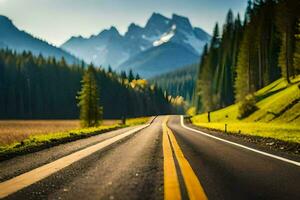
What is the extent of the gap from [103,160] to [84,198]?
3.55 metres

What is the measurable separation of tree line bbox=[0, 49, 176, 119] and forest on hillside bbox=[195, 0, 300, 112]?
39.9 meters

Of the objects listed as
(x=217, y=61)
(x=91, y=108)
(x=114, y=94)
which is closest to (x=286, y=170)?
(x=91, y=108)

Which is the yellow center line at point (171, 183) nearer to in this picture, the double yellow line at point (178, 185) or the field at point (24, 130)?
the double yellow line at point (178, 185)

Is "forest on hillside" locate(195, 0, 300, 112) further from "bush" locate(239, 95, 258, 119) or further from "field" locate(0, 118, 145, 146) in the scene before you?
"field" locate(0, 118, 145, 146)

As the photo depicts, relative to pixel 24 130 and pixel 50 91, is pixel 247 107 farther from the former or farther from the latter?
pixel 50 91

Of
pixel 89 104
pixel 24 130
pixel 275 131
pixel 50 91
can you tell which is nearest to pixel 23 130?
pixel 24 130

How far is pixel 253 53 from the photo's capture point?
71.0 metres

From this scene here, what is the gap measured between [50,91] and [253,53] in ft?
251

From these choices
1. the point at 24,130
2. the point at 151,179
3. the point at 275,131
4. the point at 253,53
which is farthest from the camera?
the point at 253,53

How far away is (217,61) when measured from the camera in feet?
382

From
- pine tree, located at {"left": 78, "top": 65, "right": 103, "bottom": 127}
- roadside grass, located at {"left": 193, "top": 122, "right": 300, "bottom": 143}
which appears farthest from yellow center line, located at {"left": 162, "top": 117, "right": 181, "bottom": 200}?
pine tree, located at {"left": 78, "top": 65, "right": 103, "bottom": 127}

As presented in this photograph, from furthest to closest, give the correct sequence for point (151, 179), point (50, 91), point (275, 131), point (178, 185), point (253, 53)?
point (50, 91), point (253, 53), point (275, 131), point (151, 179), point (178, 185)

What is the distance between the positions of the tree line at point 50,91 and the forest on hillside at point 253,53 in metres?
39.9

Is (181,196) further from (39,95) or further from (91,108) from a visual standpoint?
(39,95)
